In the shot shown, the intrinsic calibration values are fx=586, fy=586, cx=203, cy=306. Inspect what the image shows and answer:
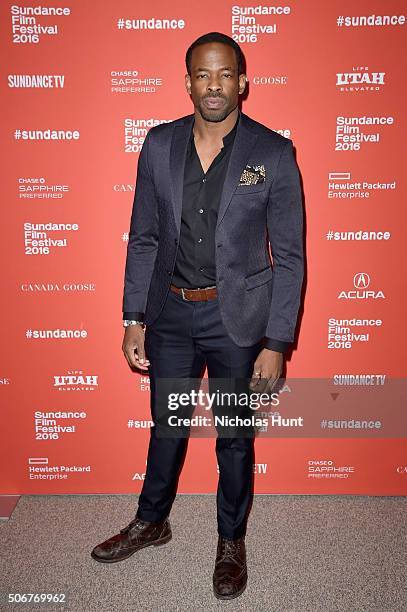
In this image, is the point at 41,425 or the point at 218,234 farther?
the point at 41,425

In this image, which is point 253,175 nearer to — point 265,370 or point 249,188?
point 249,188

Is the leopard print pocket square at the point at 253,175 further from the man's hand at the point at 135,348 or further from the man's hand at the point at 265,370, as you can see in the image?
the man's hand at the point at 135,348

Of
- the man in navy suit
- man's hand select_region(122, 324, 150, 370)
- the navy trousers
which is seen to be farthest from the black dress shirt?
man's hand select_region(122, 324, 150, 370)

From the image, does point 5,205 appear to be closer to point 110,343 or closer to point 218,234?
point 110,343

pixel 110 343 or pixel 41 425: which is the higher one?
pixel 110 343

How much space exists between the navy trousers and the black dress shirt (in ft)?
0.36

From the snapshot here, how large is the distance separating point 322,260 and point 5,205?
156 cm

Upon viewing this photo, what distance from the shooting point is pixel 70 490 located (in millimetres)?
3176

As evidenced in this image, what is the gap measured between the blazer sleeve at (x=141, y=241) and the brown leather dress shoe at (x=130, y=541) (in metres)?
1.00

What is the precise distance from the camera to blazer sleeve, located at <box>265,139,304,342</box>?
224 cm

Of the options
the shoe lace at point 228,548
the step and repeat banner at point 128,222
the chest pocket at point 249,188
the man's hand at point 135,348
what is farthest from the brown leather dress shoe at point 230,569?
the chest pocket at point 249,188

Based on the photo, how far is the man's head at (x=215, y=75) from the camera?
215 cm

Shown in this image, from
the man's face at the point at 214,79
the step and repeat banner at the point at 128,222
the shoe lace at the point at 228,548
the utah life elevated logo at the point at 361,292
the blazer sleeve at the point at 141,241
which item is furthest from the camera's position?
the utah life elevated logo at the point at 361,292

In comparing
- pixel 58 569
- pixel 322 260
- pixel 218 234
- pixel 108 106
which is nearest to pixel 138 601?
pixel 58 569
